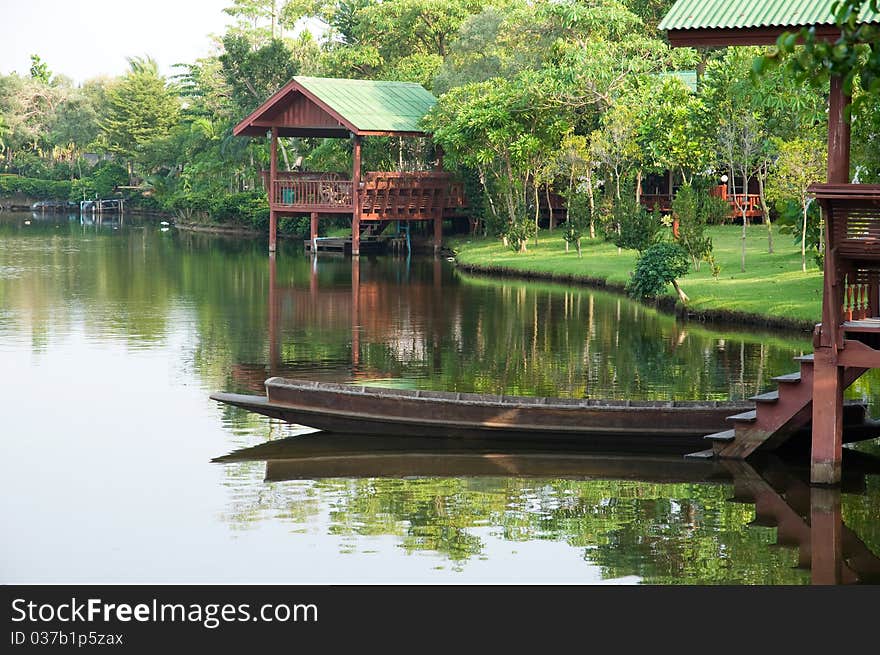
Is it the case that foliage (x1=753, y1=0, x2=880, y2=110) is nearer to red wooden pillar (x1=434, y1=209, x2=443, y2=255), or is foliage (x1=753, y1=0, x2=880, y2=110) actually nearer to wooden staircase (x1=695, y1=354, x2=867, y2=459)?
wooden staircase (x1=695, y1=354, x2=867, y2=459)

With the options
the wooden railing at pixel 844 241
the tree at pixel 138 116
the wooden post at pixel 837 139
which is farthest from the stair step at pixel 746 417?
the tree at pixel 138 116

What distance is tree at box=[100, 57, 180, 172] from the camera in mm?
86312

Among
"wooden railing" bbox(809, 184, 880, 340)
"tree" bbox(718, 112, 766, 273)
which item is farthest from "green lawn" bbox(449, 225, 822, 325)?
"wooden railing" bbox(809, 184, 880, 340)

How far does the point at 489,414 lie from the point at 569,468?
1190 millimetres

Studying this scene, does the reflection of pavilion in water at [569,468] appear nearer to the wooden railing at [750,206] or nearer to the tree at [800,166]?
the tree at [800,166]

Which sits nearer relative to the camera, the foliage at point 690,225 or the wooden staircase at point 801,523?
the wooden staircase at point 801,523

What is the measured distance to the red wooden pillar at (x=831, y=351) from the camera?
48.3ft

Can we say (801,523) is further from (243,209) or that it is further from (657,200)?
(243,209)

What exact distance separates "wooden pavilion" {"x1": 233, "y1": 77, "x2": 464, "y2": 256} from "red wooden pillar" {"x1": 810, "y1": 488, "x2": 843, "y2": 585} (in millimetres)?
33387

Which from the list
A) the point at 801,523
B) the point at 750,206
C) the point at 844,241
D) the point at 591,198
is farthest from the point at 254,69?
the point at 801,523

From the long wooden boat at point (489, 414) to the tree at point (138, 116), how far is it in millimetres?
69930

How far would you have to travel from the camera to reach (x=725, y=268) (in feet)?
115

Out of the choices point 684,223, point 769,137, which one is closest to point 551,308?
point 684,223
